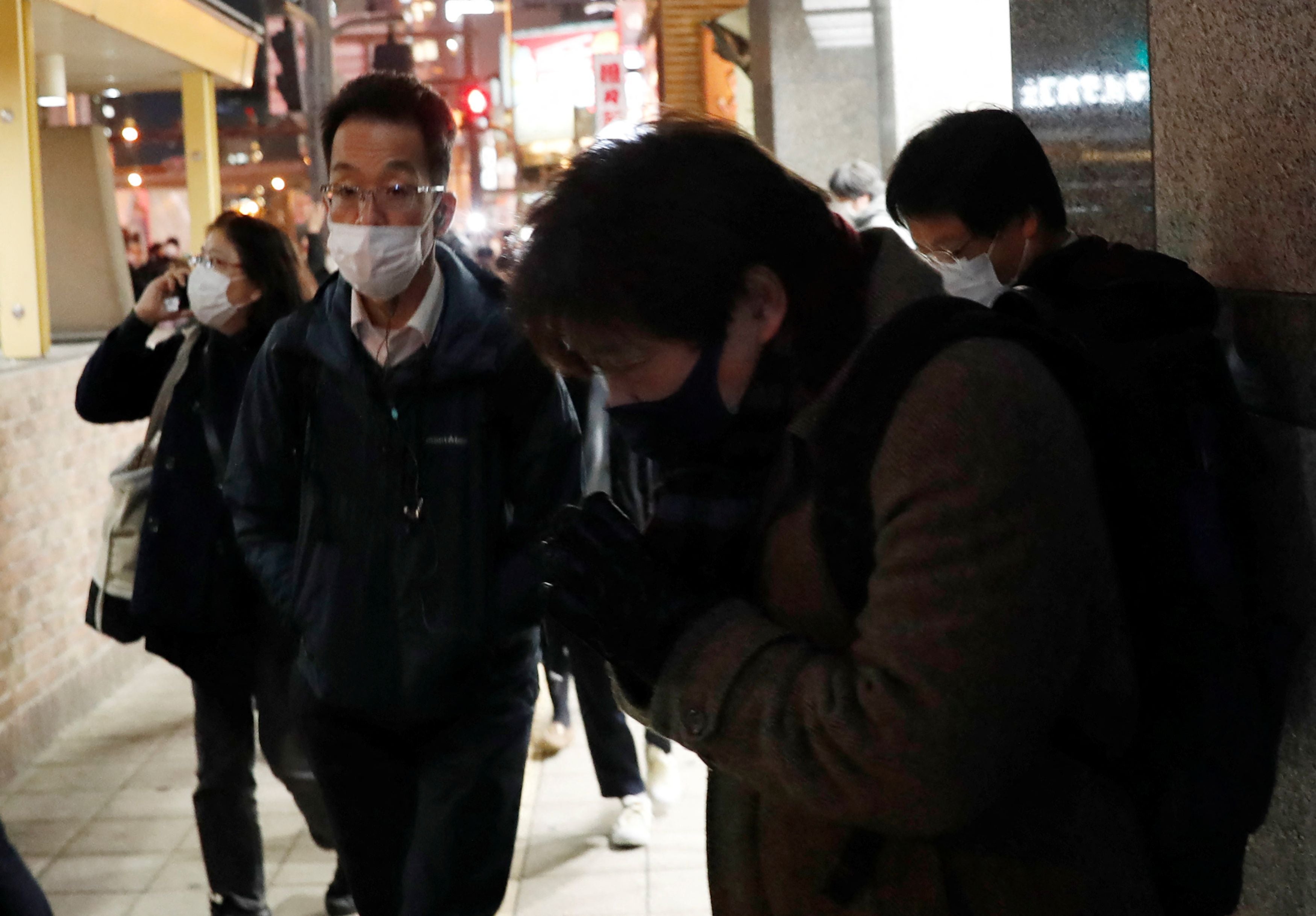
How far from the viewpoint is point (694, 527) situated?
158 centimetres

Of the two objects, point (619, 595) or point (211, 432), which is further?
point (211, 432)

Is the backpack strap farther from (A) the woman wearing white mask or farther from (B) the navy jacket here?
(A) the woman wearing white mask

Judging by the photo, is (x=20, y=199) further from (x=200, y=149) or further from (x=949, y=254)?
(x=949, y=254)

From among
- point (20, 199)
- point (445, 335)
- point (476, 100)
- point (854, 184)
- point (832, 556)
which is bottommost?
point (832, 556)

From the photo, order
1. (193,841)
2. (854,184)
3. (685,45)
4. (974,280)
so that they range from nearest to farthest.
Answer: (974,280), (193,841), (854,184), (685,45)

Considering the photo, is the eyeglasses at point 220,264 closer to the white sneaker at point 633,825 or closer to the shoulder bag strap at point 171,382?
the shoulder bag strap at point 171,382

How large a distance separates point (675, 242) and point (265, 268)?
9.69 ft

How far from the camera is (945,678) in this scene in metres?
1.33

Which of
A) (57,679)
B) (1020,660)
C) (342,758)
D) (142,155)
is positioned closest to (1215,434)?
(1020,660)

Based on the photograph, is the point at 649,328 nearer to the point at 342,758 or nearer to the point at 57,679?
the point at 342,758

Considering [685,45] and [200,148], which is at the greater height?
[685,45]

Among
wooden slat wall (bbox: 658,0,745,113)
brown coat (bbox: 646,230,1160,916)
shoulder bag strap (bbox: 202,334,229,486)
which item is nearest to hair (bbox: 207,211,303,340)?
shoulder bag strap (bbox: 202,334,229,486)

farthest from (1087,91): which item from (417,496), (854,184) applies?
(854,184)

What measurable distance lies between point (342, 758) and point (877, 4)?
7.53 m
